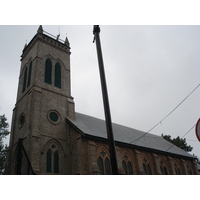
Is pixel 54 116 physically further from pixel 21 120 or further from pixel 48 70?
pixel 48 70

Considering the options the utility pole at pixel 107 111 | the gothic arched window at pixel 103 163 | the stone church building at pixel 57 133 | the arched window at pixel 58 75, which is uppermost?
the arched window at pixel 58 75

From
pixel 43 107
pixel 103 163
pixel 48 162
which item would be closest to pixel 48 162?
pixel 48 162

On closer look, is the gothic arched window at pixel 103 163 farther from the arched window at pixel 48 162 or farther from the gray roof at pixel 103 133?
the arched window at pixel 48 162

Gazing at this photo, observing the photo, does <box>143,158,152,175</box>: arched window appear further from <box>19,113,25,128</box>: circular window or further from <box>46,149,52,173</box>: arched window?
<box>19,113,25,128</box>: circular window

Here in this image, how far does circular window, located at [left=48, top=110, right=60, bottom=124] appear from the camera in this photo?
21.2 metres

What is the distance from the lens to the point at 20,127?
69.6 ft

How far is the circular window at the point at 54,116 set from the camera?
834 inches

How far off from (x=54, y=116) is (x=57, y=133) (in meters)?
2.01

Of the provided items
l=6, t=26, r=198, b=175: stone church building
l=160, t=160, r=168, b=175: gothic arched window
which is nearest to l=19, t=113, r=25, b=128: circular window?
l=6, t=26, r=198, b=175: stone church building

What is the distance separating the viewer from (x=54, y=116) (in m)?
21.7

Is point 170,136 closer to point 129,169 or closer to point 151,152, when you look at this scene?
point 151,152

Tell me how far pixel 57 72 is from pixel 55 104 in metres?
4.98

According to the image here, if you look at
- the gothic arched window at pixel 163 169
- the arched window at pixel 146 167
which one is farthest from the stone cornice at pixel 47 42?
the gothic arched window at pixel 163 169

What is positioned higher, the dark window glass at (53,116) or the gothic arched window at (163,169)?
the dark window glass at (53,116)
